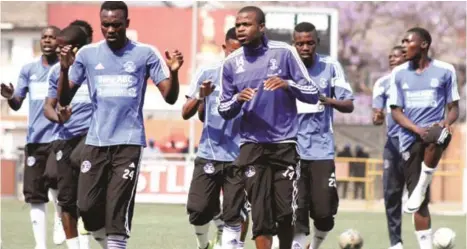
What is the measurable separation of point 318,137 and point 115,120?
2.83 meters

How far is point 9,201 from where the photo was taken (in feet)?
98.3

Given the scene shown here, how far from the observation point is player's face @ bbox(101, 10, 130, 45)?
11109mm

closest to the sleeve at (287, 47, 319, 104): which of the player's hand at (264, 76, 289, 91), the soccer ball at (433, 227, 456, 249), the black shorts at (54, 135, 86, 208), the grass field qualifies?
the player's hand at (264, 76, 289, 91)

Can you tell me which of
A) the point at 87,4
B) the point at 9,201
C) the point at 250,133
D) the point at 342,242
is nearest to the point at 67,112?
the point at 250,133

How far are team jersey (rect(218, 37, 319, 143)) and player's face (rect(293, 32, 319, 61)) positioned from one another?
1.78 metres

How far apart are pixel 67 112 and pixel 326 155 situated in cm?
277

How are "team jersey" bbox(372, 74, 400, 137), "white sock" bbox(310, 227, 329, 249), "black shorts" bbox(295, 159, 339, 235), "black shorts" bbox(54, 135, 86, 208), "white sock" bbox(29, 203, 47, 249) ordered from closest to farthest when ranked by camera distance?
"black shorts" bbox(54, 135, 86, 208)
"black shorts" bbox(295, 159, 339, 235)
"white sock" bbox(310, 227, 329, 249)
"white sock" bbox(29, 203, 47, 249)
"team jersey" bbox(372, 74, 400, 137)

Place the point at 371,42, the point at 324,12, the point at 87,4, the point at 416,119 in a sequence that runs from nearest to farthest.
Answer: the point at 416,119
the point at 324,12
the point at 87,4
the point at 371,42

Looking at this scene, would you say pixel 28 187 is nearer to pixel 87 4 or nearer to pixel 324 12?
pixel 324 12

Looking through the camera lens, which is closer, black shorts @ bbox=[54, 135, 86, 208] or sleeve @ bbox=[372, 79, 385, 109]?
black shorts @ bbox=[54, 135, 86, 208]

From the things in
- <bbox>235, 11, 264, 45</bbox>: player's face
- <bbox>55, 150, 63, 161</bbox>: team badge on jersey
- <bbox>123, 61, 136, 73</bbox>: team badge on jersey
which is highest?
<bbox>235, 11, 264, 45</bbox>: player's face

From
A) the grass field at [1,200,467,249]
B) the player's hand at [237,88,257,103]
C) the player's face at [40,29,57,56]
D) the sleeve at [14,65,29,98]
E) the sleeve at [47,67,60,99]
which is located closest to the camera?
the player's hand at [237,88,257,103]

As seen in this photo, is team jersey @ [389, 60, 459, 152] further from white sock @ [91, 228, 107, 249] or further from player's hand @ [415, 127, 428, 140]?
white sock @ [91, 228, 107, 249]

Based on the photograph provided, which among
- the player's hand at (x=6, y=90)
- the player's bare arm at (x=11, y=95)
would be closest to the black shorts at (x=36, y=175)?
the player's bare arm at (x=11, y=95)
